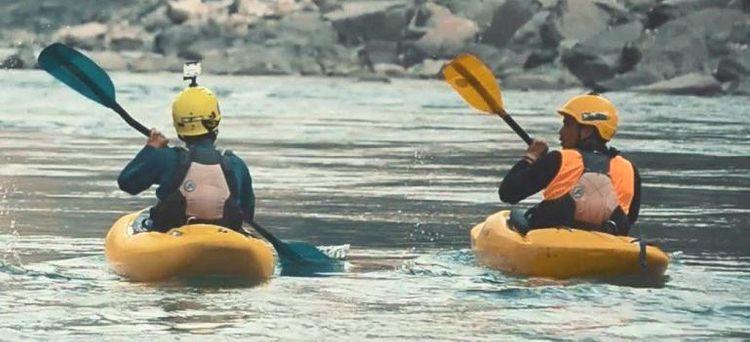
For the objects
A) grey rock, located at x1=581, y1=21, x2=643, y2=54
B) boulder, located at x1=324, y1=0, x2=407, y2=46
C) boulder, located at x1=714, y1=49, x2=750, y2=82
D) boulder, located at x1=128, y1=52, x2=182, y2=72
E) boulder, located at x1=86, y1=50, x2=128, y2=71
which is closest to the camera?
boulder, located at x1=714, y1=49, x2=750, y2=82

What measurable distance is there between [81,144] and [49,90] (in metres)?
20.3

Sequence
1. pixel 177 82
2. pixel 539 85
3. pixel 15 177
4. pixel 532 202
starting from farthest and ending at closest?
1. pixel 177 82
2. pixel 539 85
3. pixel 15 177
4. pixel 532 202

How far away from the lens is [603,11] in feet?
194

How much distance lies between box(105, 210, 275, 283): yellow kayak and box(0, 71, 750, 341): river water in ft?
0.42

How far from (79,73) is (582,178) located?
3643 millimetres

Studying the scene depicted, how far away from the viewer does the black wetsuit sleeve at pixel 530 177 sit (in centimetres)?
1411

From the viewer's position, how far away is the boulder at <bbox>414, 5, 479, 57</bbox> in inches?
2456

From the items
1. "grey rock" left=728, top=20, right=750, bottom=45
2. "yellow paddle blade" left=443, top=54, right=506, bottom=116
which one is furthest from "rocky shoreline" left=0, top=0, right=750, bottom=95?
"yellow paddle blade" left=443, top=54, right=506, bottom=116

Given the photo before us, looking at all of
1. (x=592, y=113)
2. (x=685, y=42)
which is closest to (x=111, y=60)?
(x=685, y=42)

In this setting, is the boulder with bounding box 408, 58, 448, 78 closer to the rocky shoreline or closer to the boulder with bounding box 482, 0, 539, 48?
the rocky shoreline

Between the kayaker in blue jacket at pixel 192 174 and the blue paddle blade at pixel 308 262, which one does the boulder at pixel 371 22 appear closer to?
the blue paddle blade at pixel 308 262

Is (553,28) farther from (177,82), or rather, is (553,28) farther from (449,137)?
(449,137)

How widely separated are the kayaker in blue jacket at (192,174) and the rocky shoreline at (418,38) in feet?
113

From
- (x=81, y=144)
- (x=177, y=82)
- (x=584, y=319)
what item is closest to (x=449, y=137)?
(x=81, y=144)
